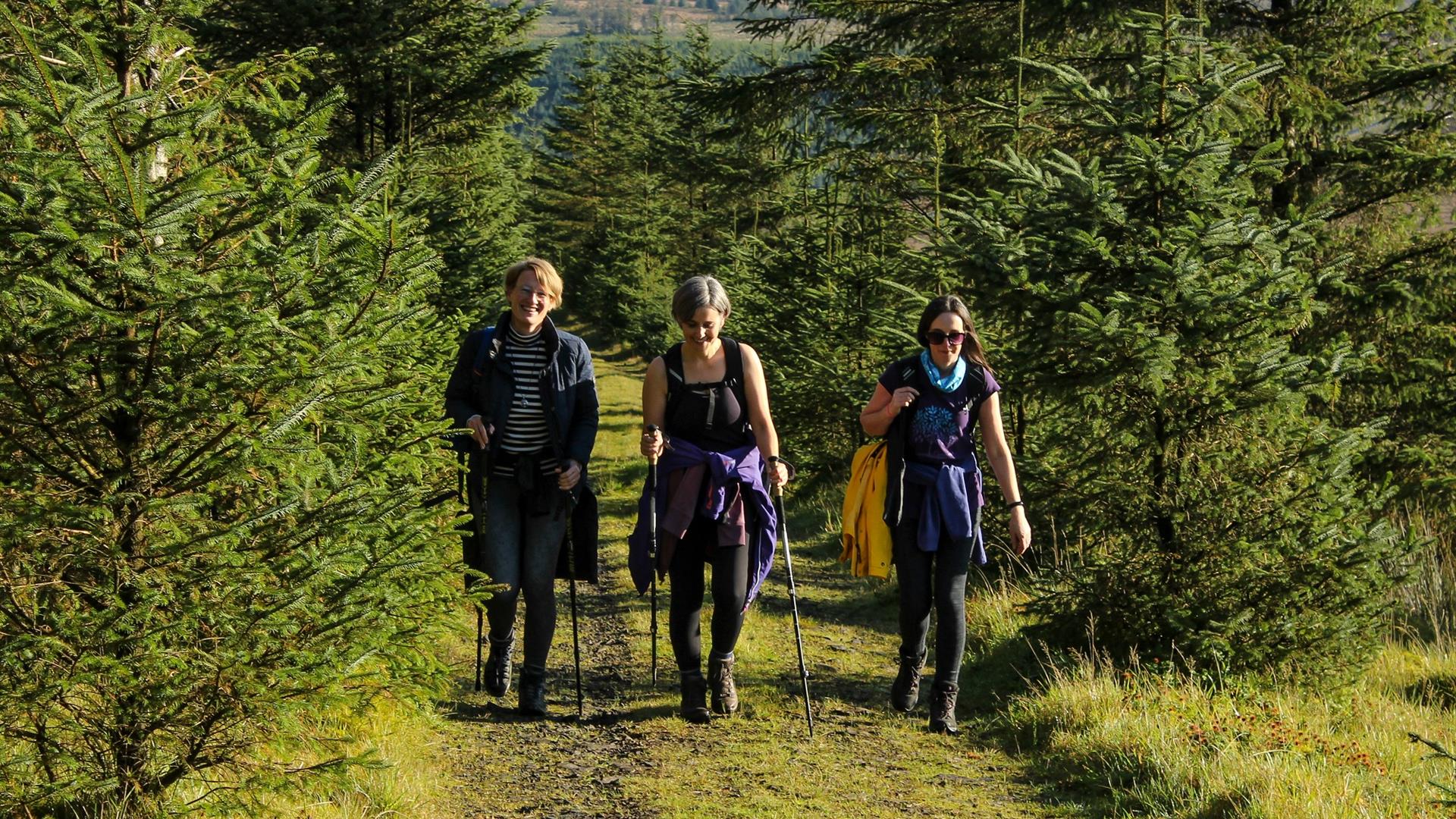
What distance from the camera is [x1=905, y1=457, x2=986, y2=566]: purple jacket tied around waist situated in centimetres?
611

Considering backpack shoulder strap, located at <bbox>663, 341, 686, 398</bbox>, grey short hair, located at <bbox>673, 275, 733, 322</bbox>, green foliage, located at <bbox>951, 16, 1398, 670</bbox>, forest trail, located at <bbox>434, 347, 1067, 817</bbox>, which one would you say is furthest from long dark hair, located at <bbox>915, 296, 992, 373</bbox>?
forest trail, located at <bbox>434, 347, 1067, 817</bbox>

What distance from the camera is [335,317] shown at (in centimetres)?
429

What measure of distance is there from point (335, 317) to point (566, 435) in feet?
6.80

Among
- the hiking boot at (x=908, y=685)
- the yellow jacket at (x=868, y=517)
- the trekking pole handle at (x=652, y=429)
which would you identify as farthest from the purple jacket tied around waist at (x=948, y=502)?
the trekking pole handle at (x=652, y=429)

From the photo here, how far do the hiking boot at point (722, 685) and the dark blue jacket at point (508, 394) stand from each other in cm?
134

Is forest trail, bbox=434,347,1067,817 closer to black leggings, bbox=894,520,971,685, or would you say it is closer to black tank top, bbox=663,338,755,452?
black leggings, bbox=894,520,971,685

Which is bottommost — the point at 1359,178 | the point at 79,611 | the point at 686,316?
the point at 79,611

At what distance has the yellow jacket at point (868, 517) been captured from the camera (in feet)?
21.0

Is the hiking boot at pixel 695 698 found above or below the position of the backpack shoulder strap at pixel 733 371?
below

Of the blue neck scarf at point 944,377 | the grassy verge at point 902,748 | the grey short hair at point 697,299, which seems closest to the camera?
the grassy verge at point 902,748

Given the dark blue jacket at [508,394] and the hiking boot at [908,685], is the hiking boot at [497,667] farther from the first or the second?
the hiking boot at [908,685]

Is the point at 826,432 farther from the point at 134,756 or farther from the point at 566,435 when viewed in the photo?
the point at 134,756

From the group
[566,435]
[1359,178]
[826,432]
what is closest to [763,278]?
[826,432]

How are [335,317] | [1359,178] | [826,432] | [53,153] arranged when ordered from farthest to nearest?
[826,432] < [1359,178] < [335,317] < [53,153]
